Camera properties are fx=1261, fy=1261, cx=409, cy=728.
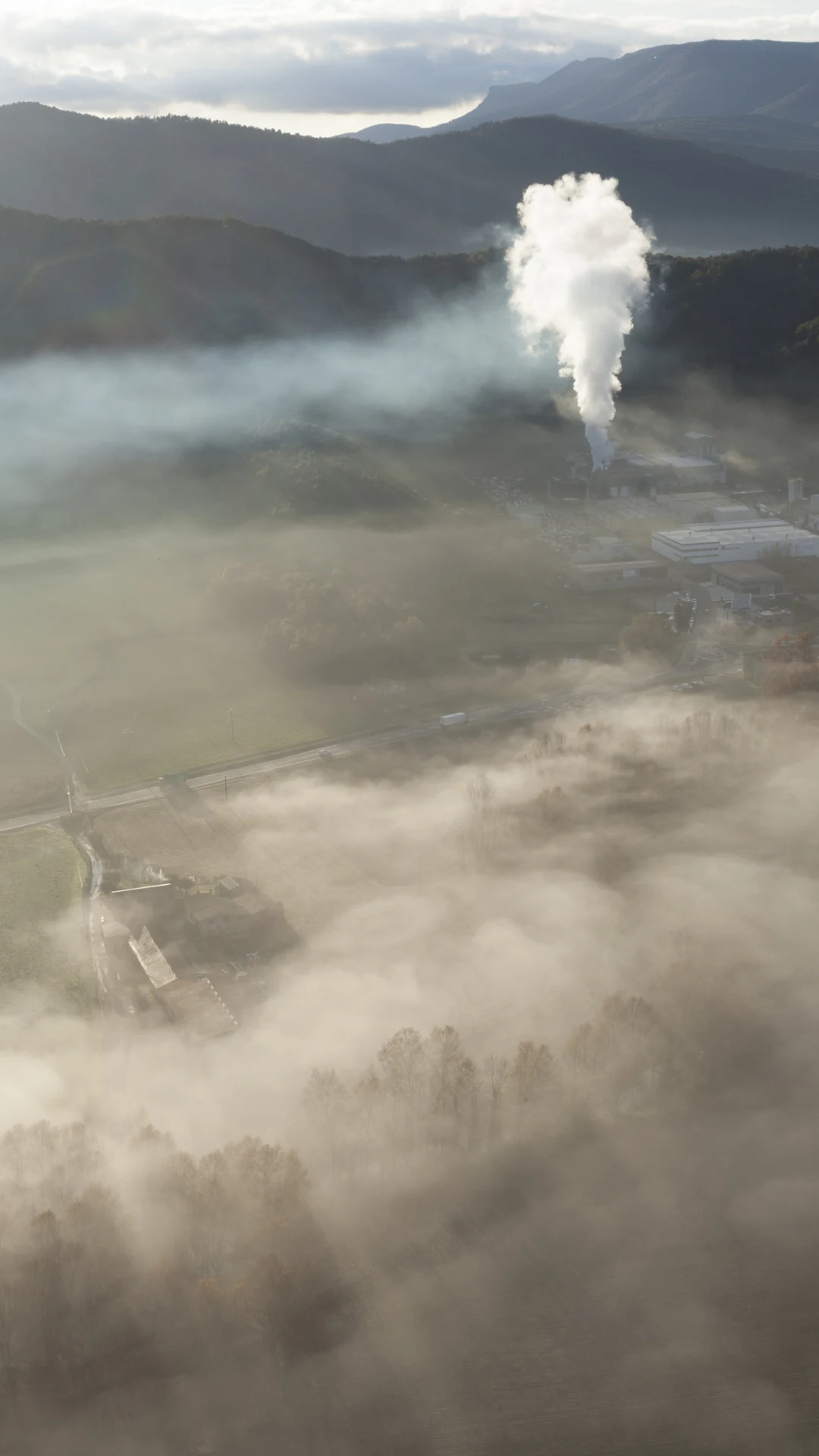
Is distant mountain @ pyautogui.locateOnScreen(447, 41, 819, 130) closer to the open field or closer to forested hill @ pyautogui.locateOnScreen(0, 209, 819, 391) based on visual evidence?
forested hill @ pyautogui.locateOnScreen(0, 209, 819, 391)

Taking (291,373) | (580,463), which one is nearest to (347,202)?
(291,373)

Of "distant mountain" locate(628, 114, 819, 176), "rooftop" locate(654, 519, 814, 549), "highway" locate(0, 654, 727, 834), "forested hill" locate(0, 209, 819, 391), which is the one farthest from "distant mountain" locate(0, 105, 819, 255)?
"highway" locate(0, 654, 727, 834)

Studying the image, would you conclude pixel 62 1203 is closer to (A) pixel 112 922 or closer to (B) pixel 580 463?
(A) pixel 112 922

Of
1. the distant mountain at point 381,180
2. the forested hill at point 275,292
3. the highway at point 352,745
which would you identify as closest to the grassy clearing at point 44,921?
the highway at point 352,745

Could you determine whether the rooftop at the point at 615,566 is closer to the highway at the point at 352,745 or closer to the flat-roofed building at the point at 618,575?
the flat-roofed building at the point at 618,575

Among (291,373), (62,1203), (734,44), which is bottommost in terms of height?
(62,1203)

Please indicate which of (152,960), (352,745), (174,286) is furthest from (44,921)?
(174,286)

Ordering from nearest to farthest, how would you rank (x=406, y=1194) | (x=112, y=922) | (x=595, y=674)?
(x=406, y=1194) → (x=112, y=922) → (x=595, y=674)
